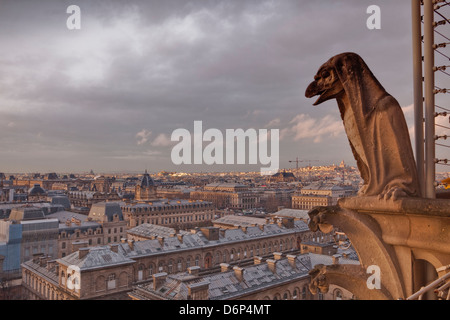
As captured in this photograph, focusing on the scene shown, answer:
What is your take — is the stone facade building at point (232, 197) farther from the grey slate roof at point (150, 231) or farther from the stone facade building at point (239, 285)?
the stone facade building at point (239, 285)

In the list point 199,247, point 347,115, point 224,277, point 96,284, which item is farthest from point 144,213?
point 347,115

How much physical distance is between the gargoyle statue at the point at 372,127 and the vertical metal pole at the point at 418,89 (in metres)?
0.19

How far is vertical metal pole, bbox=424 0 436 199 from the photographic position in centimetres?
348

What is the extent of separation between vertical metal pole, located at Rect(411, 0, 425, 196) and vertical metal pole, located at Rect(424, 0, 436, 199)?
5 centimetres

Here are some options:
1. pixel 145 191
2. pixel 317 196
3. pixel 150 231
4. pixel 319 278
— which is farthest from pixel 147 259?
pixel 317 196

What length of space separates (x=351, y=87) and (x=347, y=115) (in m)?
0.32

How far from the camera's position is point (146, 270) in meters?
29.9

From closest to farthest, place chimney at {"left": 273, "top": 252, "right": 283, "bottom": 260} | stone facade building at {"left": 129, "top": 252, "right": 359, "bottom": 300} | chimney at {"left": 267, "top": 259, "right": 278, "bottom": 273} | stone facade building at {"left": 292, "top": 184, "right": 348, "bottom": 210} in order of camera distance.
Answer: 1. stone facade building at {"left": 129, "top": 252, "right": 359, "bottom": 300}
2. chimney at {"left": 267, "top": 259, "right": 278, "bottom": 273}
3. chimney at {"left": 273, "top": 252, "right": 283, "bottom": 260}
4. stone facade building at {"left": 292, "top": 184, "right": 348, "bottom": 210}

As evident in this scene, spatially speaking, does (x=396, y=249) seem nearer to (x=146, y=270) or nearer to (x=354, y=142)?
(x=354, y=142)

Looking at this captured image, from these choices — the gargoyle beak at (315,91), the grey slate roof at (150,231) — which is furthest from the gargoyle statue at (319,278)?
the grey slate roof at (150,231)

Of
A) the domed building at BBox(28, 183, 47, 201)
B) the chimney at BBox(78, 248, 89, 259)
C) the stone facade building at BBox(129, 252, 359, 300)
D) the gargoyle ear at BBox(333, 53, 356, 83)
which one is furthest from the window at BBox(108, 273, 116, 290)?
the domed building at BBox(28, 183, 47, 201)

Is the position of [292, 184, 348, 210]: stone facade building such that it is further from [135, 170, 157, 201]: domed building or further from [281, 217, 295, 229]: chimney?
[281, 217, 295, 229]: chimney

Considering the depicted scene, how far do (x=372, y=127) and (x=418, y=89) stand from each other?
0.60 m
